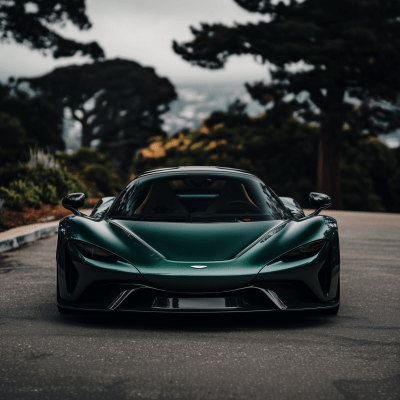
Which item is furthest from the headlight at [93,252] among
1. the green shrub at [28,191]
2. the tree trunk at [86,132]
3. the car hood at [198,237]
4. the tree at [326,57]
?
the tree trunk at [86,132]

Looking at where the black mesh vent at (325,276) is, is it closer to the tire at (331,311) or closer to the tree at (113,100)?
the tire at (331,311)

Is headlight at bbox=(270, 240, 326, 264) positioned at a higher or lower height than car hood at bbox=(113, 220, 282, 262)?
lower

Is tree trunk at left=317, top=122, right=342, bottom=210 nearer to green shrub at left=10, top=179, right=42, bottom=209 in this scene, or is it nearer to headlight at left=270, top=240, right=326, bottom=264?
green shrub at left=10, top=179, right=42, bottom=209

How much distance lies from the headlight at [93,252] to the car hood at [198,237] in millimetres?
314

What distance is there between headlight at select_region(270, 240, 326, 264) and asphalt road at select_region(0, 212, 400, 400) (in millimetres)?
527

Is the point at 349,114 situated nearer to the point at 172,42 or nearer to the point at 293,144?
the point at 172,42

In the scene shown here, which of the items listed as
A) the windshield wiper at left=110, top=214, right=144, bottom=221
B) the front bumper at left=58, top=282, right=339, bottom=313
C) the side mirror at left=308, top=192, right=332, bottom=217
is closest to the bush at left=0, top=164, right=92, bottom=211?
the windshield wiper at left=110, top=214, right=144, bottom=221

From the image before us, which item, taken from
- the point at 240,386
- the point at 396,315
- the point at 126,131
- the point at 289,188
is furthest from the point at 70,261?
the point at 126,131

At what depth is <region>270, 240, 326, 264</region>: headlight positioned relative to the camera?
5.13 metres

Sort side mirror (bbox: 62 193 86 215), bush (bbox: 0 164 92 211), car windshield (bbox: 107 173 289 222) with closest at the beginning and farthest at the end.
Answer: car windshield (bbox: 107 173 289 222), side mirror (bbox: 62 193 86 215), bush (bbox: 0 164 92 211)

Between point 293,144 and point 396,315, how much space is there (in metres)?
34.4

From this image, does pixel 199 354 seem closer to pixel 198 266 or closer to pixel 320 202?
pixel 198 266

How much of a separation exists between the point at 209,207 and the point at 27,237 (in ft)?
18.6

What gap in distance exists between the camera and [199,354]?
14.6ft
